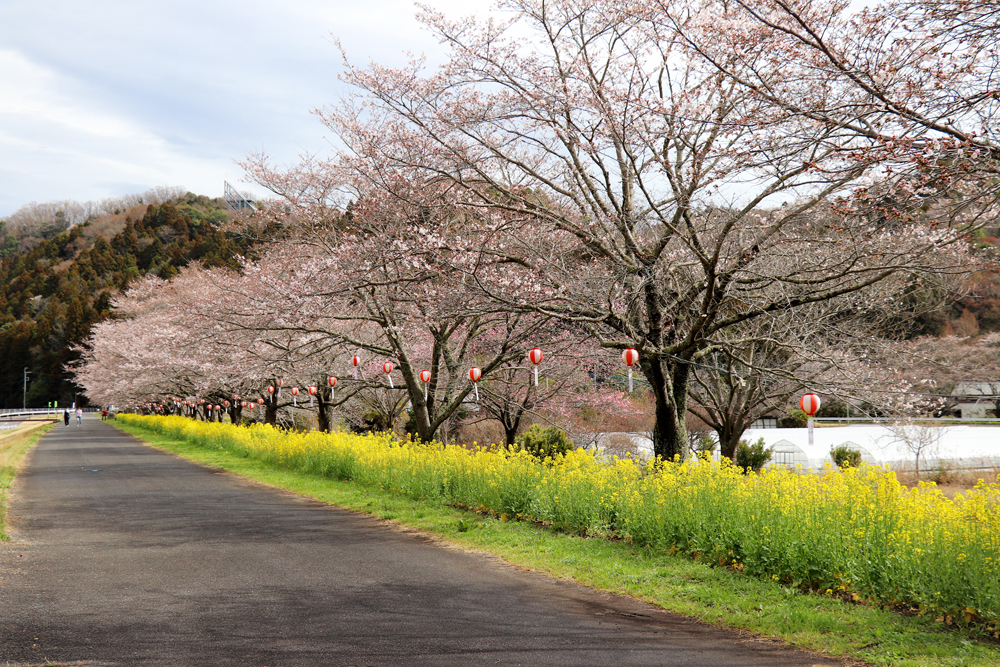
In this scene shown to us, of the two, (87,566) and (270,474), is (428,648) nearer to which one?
(87,566)

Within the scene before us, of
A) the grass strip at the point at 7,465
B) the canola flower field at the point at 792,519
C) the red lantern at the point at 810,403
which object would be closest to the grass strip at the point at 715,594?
the canola flower field at the point at 792,519

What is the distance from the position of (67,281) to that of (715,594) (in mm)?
95044

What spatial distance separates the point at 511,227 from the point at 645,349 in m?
2.69

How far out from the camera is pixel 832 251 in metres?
8.23

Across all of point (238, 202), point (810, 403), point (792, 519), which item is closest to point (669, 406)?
point (810, 403)

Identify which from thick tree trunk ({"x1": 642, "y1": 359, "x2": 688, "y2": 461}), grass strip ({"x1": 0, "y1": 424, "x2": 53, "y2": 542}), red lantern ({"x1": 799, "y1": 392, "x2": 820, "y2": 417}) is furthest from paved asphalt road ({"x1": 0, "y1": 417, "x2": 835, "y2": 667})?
thick tree trunk ({"x1": 642, "y1": 359, "x2": 688, "y2": 461})

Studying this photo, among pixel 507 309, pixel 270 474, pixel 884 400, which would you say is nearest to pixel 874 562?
pixel 507 309

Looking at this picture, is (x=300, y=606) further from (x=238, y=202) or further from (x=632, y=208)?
(x=238, y=202)

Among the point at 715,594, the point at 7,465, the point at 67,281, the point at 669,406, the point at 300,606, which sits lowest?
the point at 7,465

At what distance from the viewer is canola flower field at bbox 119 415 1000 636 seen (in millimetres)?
4859

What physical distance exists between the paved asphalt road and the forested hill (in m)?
74.2

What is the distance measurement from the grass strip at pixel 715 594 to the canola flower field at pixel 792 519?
0.62ft

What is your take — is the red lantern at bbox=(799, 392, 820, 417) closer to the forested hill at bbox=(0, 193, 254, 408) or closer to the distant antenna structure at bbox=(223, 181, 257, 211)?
the distant antenna structure at bbox=(223, 181, 257, 211)

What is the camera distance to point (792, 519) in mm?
5996
